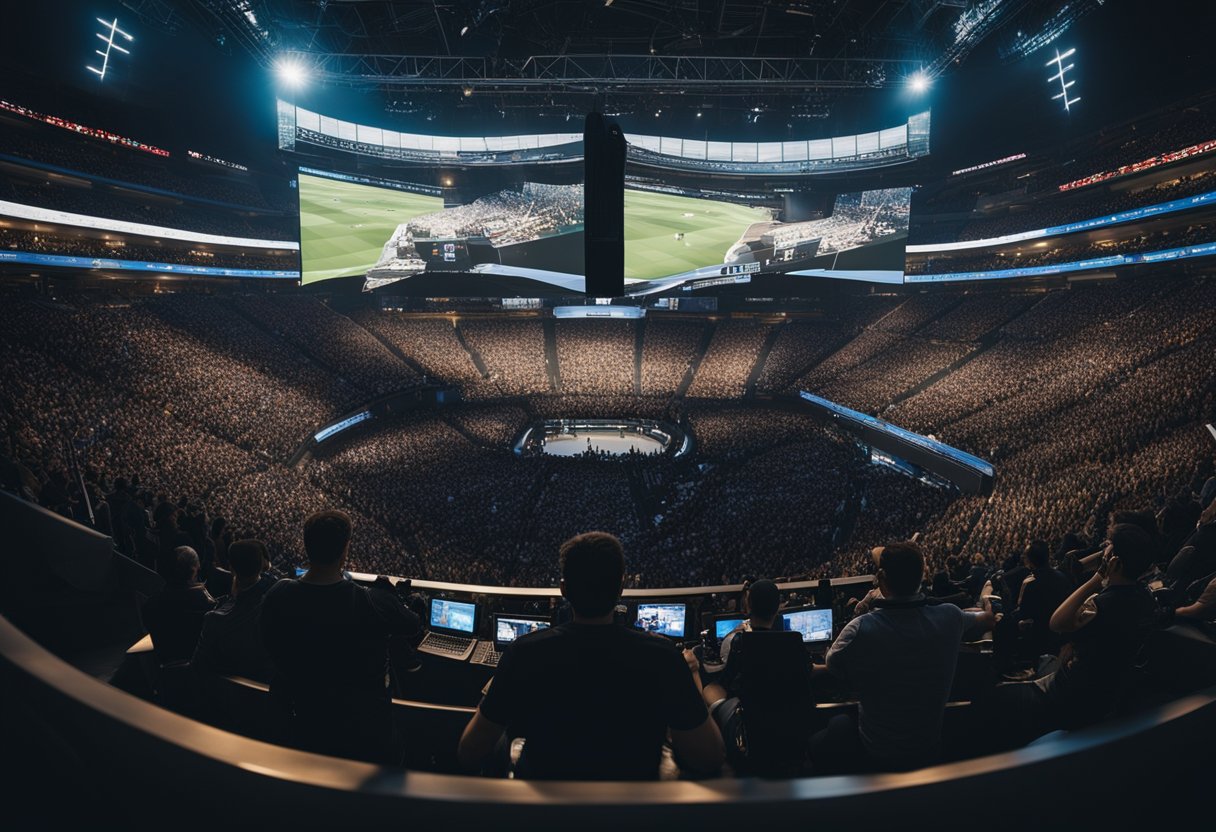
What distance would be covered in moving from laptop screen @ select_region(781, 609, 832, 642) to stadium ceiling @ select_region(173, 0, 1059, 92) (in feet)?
51.4

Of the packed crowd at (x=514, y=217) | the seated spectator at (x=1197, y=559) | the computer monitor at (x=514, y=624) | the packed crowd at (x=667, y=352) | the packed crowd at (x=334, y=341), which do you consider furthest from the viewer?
the packed crowd at (x=667, y=352)

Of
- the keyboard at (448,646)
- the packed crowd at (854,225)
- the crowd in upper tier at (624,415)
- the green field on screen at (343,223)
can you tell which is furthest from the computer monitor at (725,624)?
the packed crowd at (854,225)

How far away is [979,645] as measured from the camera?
3.83 meters

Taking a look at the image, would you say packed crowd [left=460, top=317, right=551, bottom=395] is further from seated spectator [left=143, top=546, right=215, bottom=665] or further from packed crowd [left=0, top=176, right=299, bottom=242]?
seated spectator [left=143, top=546, right=215, bottom=665]

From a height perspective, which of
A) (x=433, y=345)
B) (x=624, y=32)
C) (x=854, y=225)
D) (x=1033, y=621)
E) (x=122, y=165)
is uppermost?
(x=624, y=32)

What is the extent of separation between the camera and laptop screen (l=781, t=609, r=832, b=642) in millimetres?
4551

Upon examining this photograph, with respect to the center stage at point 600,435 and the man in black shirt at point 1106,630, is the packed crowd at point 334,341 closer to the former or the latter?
the center stage at point 600,435

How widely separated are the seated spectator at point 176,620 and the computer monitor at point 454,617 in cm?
194

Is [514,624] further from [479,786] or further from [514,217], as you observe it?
[514,217]

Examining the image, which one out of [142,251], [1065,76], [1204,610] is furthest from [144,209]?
[1065,76]

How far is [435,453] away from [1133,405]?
67.4 ft

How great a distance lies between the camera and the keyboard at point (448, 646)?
4215 millimetres

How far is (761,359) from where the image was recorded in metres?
30.4

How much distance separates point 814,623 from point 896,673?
2685 millimetres
